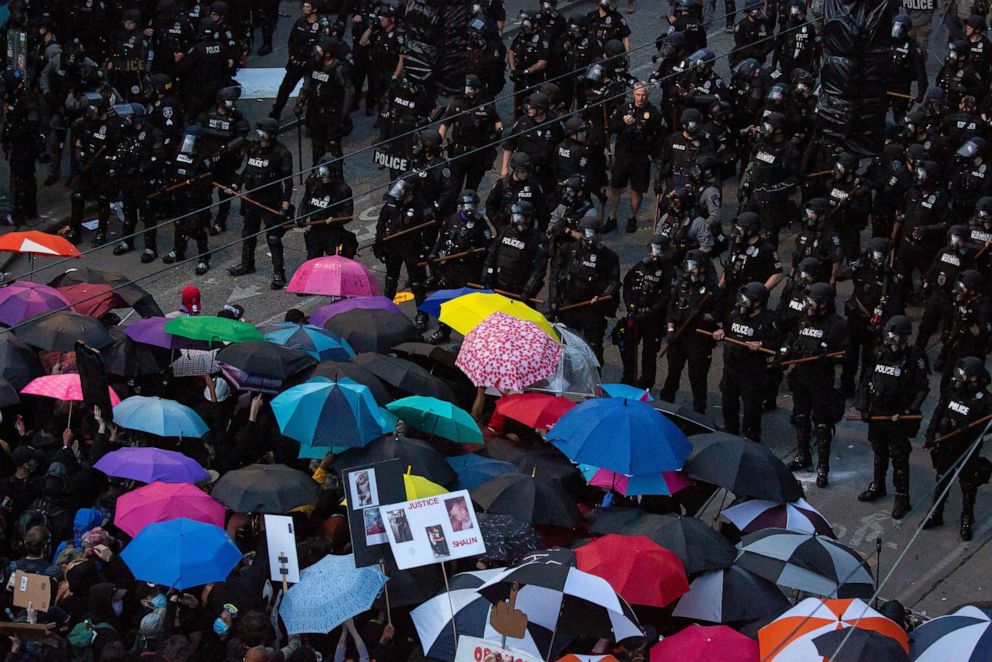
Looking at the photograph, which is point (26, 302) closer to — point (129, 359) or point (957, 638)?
point (129, 359)

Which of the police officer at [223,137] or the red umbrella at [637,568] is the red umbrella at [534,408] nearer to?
the red umbrella at [637,568]

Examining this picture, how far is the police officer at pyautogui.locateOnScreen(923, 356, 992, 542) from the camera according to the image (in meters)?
13.4

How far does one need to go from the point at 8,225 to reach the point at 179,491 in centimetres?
950

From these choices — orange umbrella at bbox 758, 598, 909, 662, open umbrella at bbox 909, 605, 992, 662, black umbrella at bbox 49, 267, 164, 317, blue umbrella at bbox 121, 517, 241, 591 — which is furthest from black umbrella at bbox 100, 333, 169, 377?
open umbrella at bbox 909, 605, 992, 662

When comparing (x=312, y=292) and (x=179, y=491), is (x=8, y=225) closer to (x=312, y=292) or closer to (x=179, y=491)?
(x=312, y=292)

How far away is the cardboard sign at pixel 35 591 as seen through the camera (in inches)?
401

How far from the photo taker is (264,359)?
13.1 metres

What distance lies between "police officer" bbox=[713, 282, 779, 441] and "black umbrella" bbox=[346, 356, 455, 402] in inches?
108

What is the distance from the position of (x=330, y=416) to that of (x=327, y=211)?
18.6 feet

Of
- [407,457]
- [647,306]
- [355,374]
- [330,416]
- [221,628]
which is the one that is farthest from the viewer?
[647,306]

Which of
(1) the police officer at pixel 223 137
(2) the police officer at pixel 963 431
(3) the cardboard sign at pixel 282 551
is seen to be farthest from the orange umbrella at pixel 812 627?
(1) the police officer at pixel 223 137

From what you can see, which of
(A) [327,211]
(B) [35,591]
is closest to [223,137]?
(A) [327,211]

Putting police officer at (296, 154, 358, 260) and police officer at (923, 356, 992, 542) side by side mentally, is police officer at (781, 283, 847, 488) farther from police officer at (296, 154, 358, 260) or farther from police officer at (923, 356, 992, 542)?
police officer at (296, 154, 358, 260)

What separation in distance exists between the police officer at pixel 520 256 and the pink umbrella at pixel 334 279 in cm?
146
